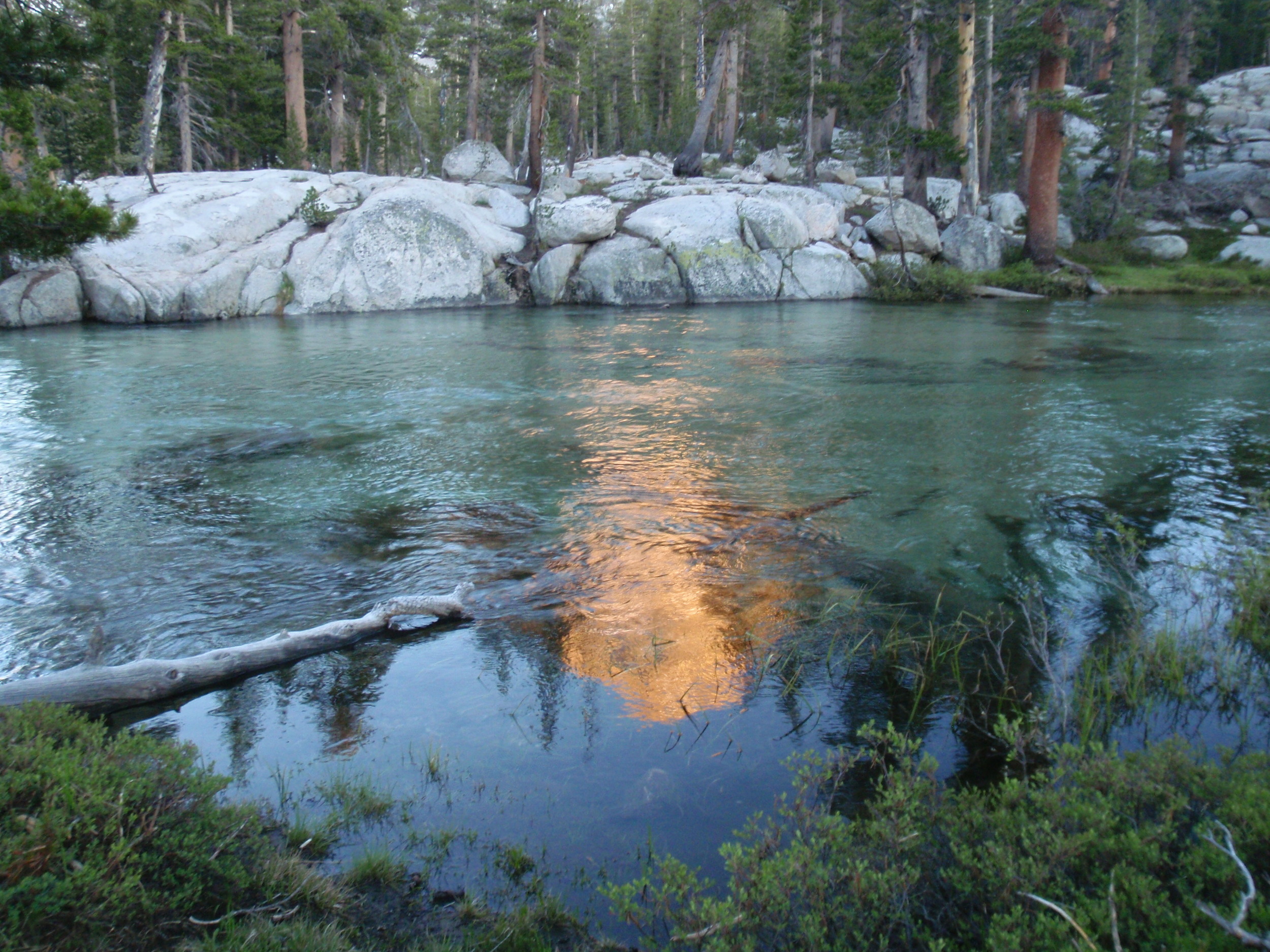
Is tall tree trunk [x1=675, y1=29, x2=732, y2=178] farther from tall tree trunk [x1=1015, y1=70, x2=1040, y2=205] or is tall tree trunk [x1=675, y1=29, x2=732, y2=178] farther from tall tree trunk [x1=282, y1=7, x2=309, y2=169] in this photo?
tall tree trunk [x1=282, y1=7, x2=309, y2=169]

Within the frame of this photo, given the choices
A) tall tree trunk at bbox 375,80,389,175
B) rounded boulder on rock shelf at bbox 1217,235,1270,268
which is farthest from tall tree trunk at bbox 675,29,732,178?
rounded boulder on rock shelf at bbox 1217,235,1270,268

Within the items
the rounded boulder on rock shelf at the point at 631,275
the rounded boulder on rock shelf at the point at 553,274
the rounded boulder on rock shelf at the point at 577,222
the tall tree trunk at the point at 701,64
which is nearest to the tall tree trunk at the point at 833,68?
the tall tree trunk at the point at 701,64

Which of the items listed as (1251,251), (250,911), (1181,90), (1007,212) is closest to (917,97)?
(1007,212)

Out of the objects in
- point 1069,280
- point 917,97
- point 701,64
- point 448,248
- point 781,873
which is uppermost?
point 701,64

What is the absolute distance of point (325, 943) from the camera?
248 cm

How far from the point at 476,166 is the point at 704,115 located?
8.92 meters

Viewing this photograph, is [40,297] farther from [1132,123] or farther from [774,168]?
[1132,123]

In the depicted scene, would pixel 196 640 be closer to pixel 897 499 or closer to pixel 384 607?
pixel 384 607

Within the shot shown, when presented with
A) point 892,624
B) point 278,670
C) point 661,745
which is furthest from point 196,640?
point 892,624

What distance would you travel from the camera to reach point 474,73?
34594 mm

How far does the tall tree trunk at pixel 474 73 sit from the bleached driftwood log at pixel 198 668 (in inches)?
1304

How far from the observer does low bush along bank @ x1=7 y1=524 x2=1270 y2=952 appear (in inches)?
89.9

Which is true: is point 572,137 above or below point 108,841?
above

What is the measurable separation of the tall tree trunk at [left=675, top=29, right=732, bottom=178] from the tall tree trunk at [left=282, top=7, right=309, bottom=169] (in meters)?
13.4
